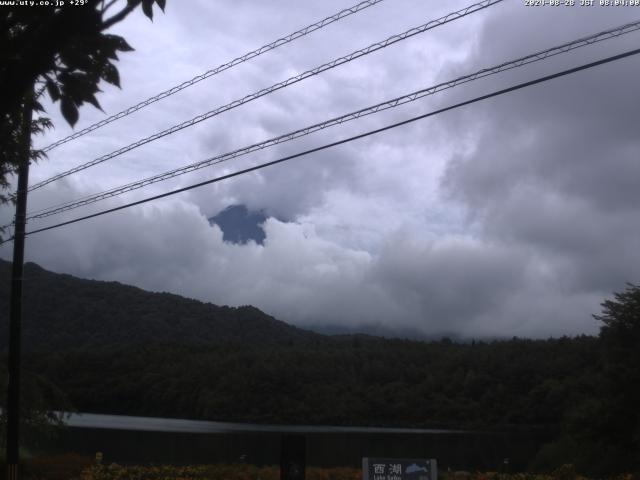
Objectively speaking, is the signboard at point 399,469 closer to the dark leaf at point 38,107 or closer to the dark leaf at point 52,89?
the dark leaf at point 38,107

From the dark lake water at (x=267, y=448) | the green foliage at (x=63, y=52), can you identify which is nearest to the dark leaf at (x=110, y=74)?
the green foliage at (x=63, y=52)

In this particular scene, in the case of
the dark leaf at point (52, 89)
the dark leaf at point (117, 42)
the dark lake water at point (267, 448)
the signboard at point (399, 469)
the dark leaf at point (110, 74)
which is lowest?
the signboard at point (399, 469)

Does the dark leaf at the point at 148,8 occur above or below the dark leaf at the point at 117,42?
above

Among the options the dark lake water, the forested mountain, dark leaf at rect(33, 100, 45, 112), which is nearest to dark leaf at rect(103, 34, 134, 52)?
dark leaf at rect(33, 100, 45, 112)

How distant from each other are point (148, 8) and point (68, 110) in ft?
2.36

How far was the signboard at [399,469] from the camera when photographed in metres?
11.3

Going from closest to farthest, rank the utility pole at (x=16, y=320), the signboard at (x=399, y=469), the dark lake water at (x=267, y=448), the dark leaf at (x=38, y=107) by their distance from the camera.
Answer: the dark leaf at (x=38, y=107)
the signboard at (x=399, y=469)
the utility pole at (x=16, y=320)
the dark lake water at (x=267, y=448)

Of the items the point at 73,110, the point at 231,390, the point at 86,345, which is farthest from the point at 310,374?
the point at 73,110

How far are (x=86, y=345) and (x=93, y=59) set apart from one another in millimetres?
68246

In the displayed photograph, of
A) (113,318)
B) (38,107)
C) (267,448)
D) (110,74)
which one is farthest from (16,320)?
(113,318)

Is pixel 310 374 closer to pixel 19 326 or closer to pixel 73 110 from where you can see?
pixel 19 326

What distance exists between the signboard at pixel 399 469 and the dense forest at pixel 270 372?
4140 cm

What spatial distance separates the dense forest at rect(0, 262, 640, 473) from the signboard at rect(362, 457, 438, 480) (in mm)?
41403

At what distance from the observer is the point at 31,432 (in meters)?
19.8
